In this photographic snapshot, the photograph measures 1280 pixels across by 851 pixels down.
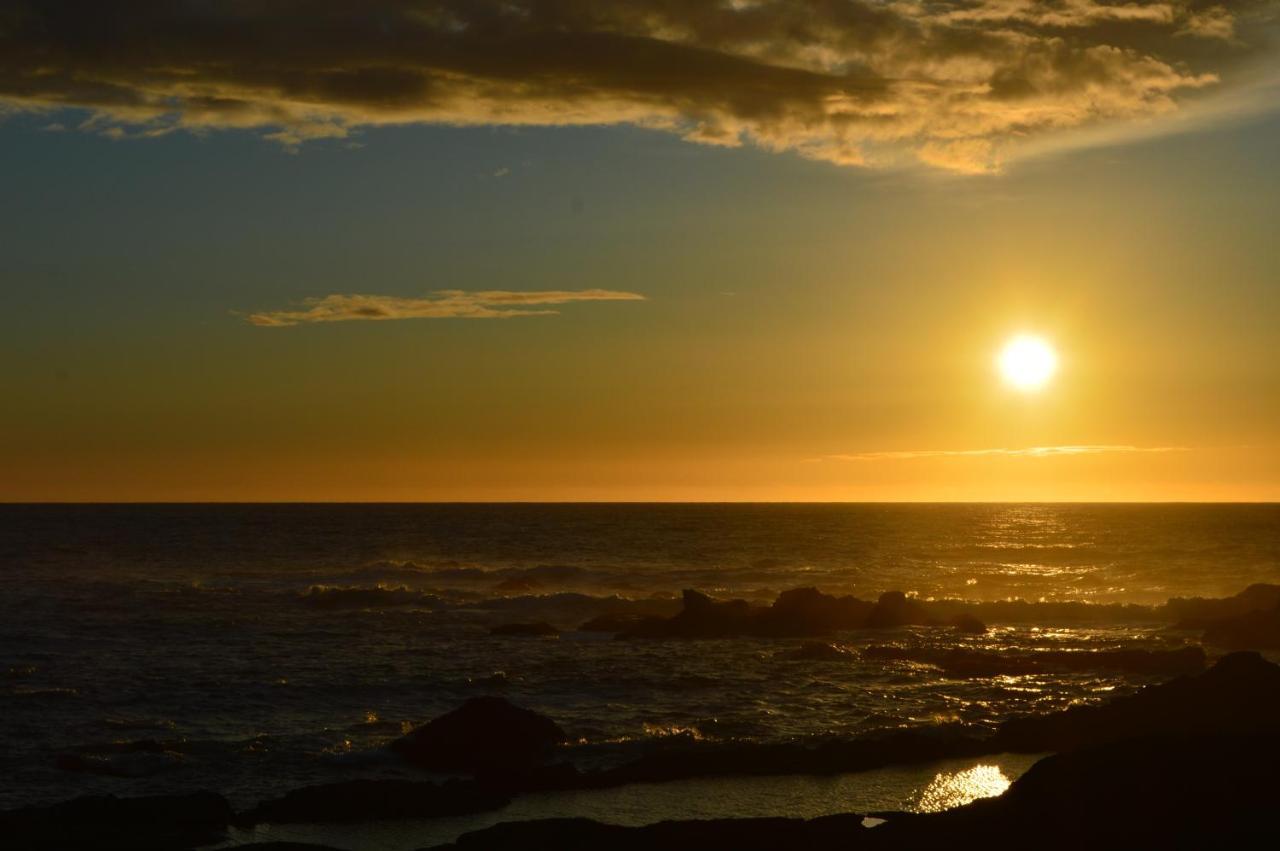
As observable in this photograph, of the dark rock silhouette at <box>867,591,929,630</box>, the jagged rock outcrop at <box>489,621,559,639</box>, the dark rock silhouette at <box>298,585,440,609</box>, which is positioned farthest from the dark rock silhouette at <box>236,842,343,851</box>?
the dark rock silhouette at <box>298,585,440,609</box>

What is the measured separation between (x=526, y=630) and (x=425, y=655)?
7.66 m

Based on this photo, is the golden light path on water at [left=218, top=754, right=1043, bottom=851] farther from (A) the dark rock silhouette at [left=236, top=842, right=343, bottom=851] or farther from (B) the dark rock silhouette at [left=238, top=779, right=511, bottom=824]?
(A) the dark rock silhouette at [left=236, top=842, right=343, bottom=851]

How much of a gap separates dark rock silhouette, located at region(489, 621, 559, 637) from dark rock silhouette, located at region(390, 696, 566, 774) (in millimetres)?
22472

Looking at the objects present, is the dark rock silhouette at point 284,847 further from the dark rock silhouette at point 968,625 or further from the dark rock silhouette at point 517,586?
the dark rock silhouette at point 517,586

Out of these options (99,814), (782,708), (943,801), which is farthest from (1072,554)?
(99,814)

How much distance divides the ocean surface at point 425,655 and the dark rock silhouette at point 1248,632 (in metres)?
2.30

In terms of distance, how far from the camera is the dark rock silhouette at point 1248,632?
46078 millimetres

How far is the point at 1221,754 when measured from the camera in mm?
18891

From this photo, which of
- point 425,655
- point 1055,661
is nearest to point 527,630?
point 425,655

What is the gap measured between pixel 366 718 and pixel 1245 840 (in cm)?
1970

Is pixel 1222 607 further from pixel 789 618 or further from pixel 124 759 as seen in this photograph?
pixel 124 759

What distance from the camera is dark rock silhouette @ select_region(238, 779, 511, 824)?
71.5 feet

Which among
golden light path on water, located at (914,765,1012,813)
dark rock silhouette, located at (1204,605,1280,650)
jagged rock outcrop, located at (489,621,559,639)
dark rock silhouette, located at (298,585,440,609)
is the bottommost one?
dark rock silhouette, located at (298,585,440,609)

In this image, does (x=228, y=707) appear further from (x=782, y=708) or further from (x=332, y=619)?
(x=332, y=619)
